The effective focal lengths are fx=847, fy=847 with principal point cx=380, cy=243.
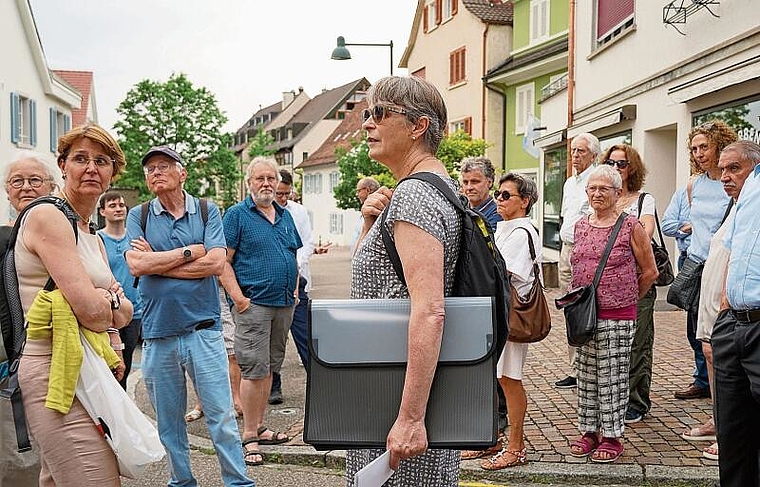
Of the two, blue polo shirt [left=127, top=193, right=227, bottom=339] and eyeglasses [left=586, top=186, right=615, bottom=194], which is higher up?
eyeglasses [left=586, top=186, right=615, bottom=194]

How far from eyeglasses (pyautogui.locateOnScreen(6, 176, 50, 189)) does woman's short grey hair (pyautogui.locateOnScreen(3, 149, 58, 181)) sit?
0.06 m

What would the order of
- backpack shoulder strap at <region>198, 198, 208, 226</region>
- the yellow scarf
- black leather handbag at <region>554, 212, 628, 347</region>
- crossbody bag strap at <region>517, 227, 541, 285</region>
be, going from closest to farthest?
the yellow scarf, backpack shoulder strap at <region>198, 198, 208, 226</region>, crossbody bag strap at <region>517, 227, 541, 285</region>, black leather handbag at <region>554, 212, 628, 347</region>

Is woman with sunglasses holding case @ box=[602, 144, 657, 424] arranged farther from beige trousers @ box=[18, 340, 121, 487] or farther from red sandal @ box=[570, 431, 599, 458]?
beige trousers @ box=[18, 340, 121, 487]

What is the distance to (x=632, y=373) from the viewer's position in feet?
21.6

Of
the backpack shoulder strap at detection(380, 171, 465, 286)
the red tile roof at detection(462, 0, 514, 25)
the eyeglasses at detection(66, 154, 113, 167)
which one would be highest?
the red tile roof at detection(462, 0, 514, 25)

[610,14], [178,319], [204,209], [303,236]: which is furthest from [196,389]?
[610,14]

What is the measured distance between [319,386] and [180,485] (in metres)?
2.69

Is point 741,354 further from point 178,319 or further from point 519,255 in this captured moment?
point 178,319

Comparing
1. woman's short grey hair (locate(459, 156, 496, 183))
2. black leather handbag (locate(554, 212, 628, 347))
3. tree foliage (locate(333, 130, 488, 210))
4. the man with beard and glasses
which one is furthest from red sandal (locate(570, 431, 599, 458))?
tree foliage (locate(333, 130, 488, 210))

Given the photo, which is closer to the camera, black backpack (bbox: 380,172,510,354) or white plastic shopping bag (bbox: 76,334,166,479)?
black backpack (bbox: 380,172,510,354)

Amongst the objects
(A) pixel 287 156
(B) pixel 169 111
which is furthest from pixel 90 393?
(A) pixel 287 156

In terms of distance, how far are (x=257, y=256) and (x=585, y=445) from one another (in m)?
2.74

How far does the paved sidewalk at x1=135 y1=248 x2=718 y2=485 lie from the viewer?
5.46 m

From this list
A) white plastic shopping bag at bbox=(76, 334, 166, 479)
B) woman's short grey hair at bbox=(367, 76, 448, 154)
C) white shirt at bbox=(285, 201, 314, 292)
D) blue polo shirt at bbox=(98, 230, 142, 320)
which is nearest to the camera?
woman's short grey hair at bbox=(367, 76, 448, 154)
